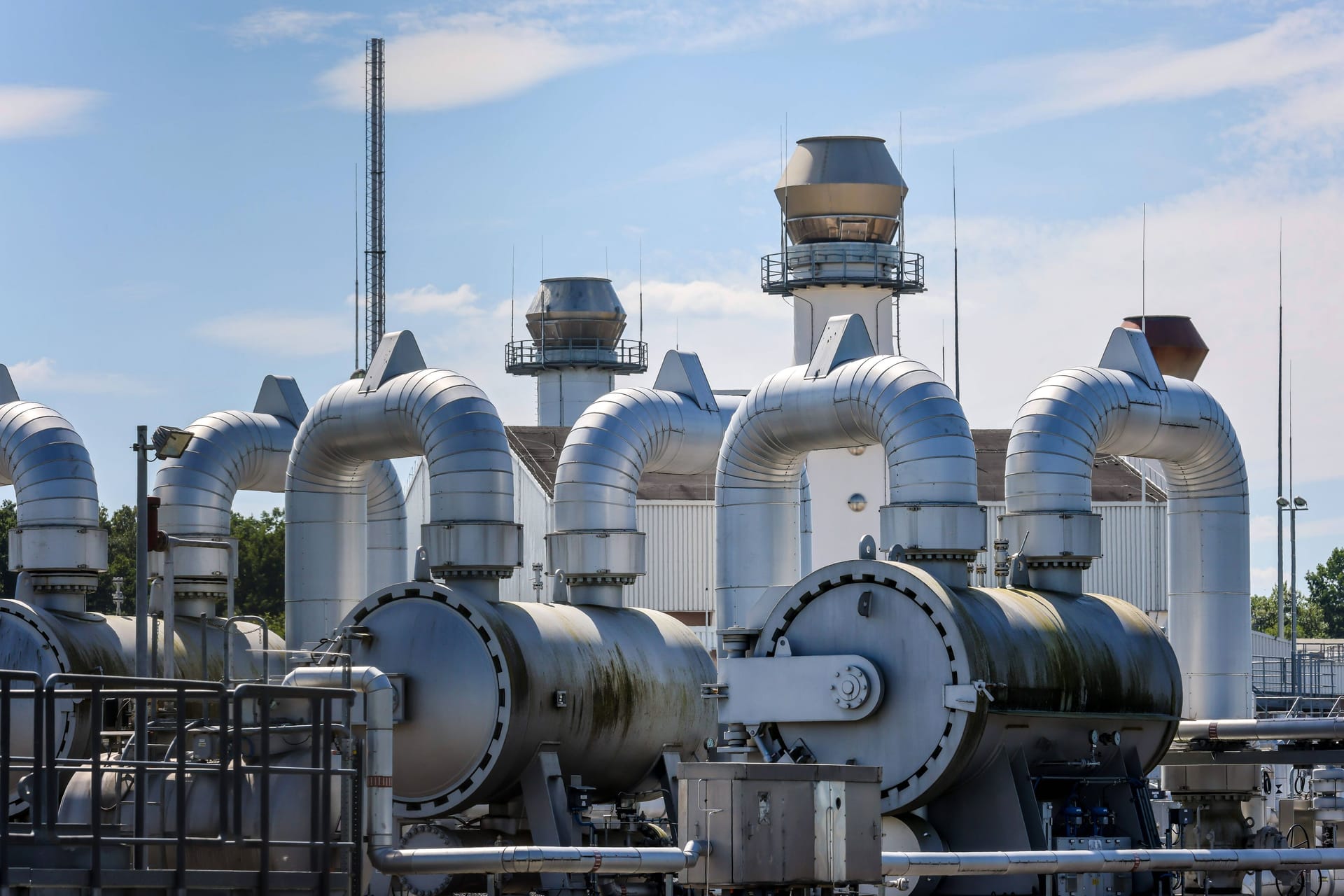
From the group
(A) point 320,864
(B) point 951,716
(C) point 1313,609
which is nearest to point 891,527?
(B) point 951,716

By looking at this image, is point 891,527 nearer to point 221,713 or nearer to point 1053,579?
point 1053,579

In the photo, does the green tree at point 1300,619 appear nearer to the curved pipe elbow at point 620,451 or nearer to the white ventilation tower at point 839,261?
the white ventilation tower at point 839,261

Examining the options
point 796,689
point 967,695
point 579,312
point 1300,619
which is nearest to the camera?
point 967,695

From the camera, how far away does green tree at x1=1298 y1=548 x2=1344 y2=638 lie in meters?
106

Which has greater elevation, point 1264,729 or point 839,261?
point 839,261

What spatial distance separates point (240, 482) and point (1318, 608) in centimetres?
8564

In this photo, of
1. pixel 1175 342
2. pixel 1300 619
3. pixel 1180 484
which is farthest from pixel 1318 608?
pixel 1180 484

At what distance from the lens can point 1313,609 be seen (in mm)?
106938

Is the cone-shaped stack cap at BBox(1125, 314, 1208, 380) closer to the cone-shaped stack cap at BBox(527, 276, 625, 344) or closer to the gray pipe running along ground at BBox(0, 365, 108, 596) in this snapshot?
the cone-shaped stack cap at BBox(527, 276, 625, 344)

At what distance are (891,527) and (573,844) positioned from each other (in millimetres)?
5103

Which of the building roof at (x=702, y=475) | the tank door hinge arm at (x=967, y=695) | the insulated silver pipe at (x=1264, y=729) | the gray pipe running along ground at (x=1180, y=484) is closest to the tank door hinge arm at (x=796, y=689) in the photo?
the tank door hinge arm at (x=967, y=695)

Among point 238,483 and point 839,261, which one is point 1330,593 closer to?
point 839,261

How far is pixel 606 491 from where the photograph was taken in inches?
1057

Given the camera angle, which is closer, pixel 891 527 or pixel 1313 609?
pixel 891 527
